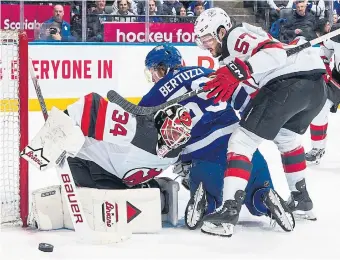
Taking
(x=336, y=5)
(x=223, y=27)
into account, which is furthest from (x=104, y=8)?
(x=223, y=27)

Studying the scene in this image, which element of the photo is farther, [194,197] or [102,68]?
[102,68]

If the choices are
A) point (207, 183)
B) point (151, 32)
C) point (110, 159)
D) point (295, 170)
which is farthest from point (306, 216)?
point (151, 32)

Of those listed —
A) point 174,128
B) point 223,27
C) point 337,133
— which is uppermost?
point 223,27

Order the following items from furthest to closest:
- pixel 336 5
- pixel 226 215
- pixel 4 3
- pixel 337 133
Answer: pixel 336 5 → pixel 4 3 → pixel 337 133 → pixel 226 215

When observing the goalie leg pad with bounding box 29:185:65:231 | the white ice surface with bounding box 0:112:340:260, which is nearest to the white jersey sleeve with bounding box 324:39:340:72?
the white ice surface with bounding box 0:112:340:260

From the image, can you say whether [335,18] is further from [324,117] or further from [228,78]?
[228,78]

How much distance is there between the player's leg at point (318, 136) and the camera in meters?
4.74

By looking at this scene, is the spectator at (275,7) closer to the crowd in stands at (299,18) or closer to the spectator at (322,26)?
the crowd in stands at (299,18)

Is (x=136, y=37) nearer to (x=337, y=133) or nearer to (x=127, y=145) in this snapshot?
(x=337, y=133)

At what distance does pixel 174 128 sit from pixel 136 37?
3.94m

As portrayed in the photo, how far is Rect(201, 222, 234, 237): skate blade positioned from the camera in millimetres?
2893

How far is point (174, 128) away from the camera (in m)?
2.88

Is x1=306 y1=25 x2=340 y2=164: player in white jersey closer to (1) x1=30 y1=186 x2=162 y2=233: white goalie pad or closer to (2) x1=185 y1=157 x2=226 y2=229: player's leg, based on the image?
(2) x1=185 y1=157 x2=226 y2=229: player's leg

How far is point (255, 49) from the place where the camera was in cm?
296
